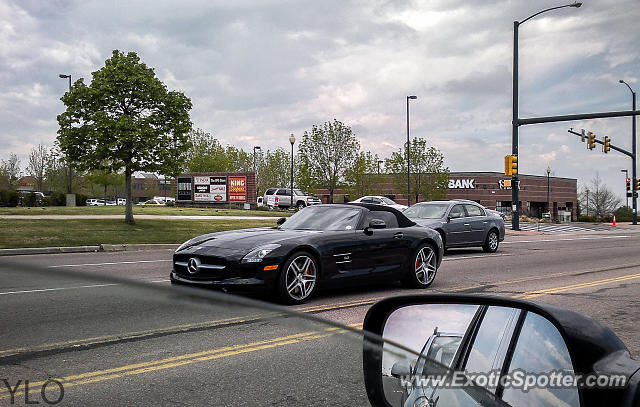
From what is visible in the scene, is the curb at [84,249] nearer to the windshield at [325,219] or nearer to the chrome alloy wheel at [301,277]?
the windshield at [325,219]

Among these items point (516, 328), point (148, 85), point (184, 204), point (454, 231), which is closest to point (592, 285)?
point (454, 231)

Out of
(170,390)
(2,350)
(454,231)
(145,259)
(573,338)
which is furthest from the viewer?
(454,231)

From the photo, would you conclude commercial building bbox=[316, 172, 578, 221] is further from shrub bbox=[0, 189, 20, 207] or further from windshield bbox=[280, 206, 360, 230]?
windshield bbox=[280, 206, 360, 230]

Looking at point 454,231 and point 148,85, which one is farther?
point 148,85

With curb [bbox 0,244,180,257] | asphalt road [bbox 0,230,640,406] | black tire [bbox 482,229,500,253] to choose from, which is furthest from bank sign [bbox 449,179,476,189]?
asphalt road [bbox 0,230,640,406]

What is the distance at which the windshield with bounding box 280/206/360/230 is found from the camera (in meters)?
8.70

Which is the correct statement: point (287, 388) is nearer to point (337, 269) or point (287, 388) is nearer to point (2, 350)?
point (2, 350)

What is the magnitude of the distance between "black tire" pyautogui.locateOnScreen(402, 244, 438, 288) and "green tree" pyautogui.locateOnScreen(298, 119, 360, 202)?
40005mm

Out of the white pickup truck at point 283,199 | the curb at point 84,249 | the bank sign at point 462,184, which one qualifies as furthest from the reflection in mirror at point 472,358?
the bank sign at point 462,184

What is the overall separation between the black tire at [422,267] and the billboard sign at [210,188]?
50.1 m

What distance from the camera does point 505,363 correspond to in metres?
1.36

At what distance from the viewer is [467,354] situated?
4.57 feet

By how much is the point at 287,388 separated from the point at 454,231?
51.8 ft

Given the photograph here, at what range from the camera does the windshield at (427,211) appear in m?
16.9
